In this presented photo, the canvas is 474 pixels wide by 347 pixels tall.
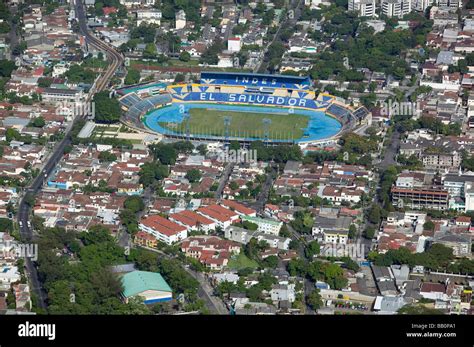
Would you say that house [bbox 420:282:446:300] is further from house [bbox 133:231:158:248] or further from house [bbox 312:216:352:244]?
house [bbox 133:231:158:248]

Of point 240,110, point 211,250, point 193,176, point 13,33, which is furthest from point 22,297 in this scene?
point 13,33

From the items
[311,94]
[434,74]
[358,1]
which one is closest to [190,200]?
[311,94]

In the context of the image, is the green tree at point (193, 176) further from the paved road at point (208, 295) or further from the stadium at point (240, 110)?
the paved road at point (208, 295)

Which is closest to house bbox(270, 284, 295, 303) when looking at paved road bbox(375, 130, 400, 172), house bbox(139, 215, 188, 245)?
→ house bbox(139, 215, 188, 245)

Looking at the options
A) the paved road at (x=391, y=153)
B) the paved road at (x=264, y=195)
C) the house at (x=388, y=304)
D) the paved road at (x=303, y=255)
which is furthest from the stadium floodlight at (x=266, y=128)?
the house at (x=388, y=304)
